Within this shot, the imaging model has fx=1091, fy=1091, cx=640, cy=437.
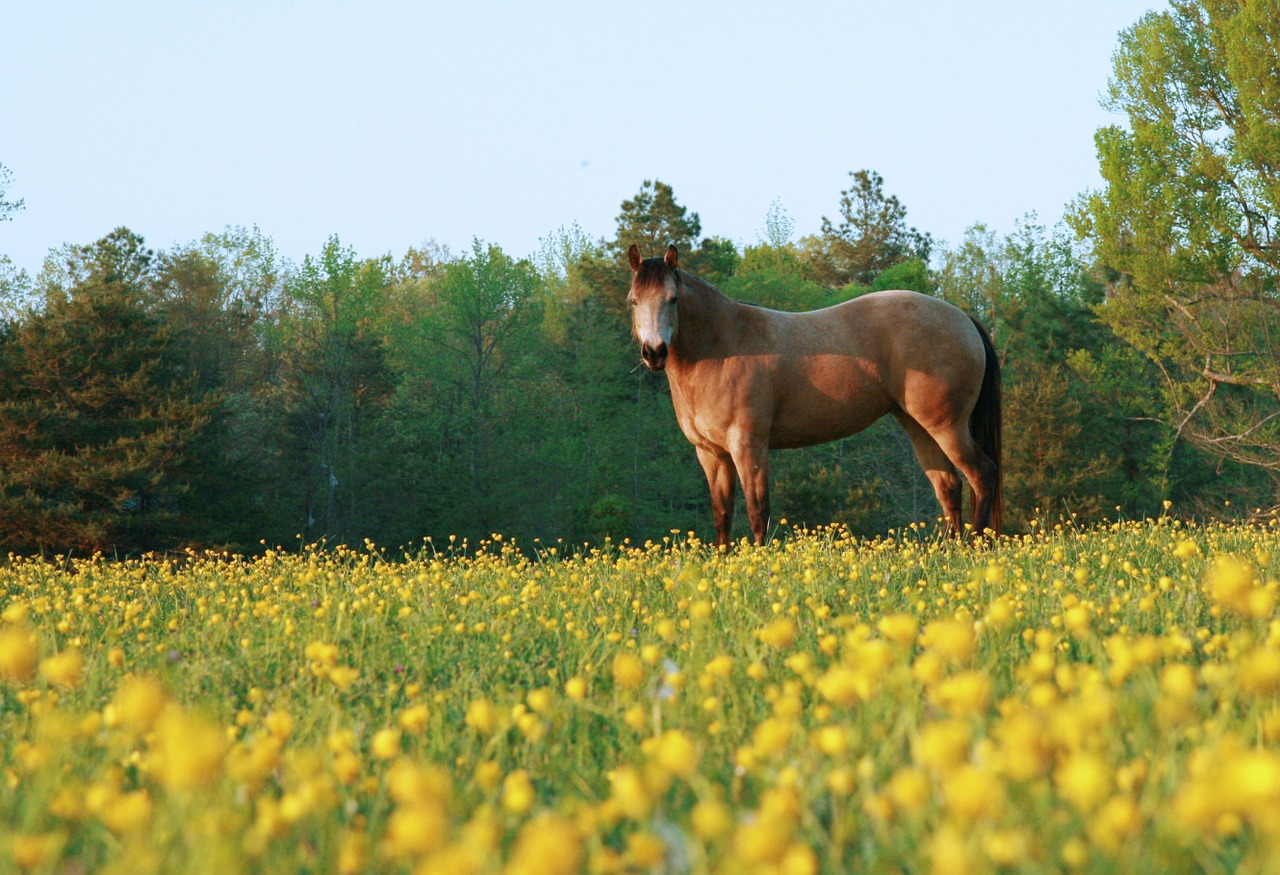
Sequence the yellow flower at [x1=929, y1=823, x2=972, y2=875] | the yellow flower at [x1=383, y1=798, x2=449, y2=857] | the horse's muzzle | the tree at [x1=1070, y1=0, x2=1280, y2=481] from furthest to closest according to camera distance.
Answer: the tree at [x1=1070, y1=0, x2=1280, y2=481], the horse's muzzle, the yellow flower at [x1=383, y1=798, x2=449, y2=857], the yellow flower at [x1=929, y1=823, x2=972, y2=875]

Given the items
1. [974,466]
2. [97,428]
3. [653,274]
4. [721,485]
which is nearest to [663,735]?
[653,274]

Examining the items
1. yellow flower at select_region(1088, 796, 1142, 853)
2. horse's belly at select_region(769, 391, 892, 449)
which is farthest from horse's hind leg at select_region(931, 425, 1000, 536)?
yellow flower at select_region(1088, 796, 1142, 853)

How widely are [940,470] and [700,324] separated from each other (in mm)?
2721

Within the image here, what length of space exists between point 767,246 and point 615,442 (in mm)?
28335

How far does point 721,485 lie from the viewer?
32.0 ft

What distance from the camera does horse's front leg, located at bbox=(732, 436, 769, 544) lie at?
30.1ft

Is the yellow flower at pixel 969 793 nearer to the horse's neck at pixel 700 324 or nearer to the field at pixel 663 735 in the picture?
the field at pixel 663 735

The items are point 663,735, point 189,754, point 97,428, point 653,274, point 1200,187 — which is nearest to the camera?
point 189,754

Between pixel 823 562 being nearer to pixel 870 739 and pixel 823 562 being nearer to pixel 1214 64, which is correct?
pixel 870 739

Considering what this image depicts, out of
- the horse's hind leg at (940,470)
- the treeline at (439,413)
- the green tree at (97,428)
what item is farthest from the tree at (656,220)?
the horse's hind leg at (940,470)

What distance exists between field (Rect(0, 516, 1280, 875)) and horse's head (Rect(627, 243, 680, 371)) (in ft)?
11.0

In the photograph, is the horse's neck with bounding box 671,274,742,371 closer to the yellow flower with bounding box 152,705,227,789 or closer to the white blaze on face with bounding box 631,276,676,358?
the white blaze on face with bounding box 631,276,676,358

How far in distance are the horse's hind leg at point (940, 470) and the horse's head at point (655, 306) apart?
2.63 metres

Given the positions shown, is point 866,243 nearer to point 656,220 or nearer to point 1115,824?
point 656,220
